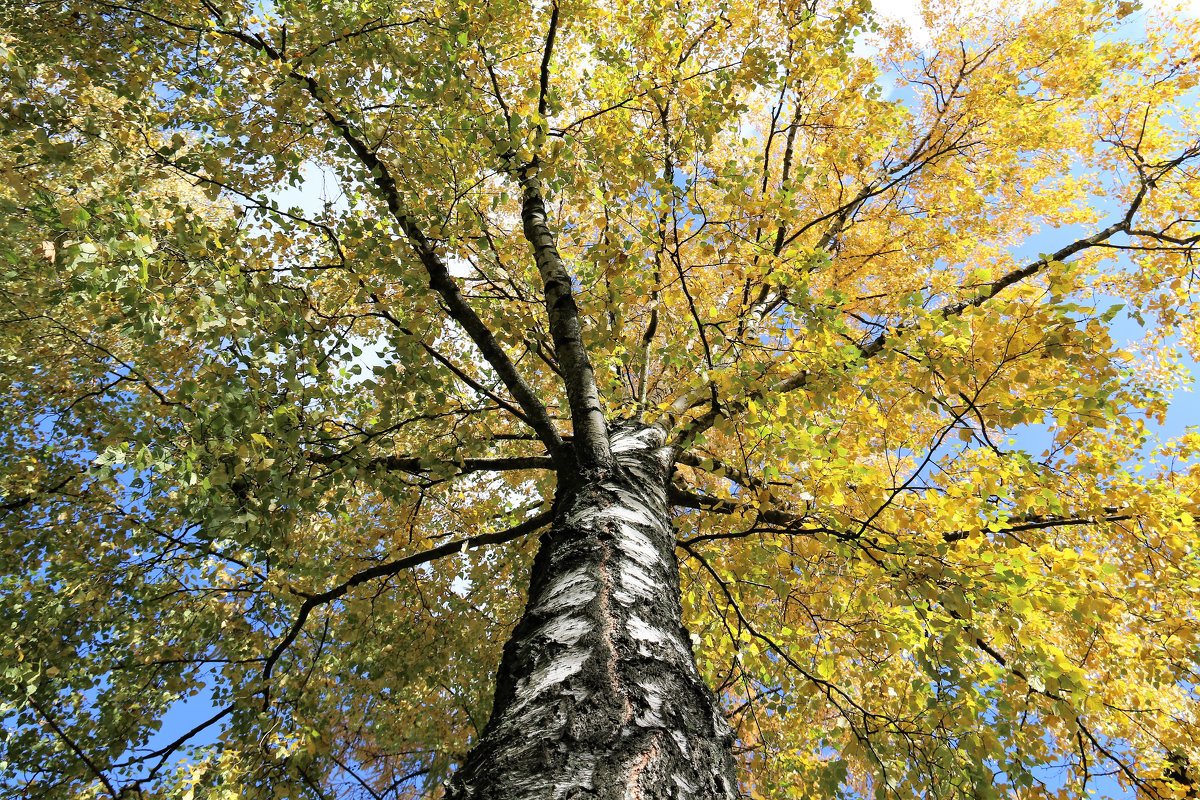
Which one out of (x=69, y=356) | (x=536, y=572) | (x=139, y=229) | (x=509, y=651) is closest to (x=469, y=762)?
(x=509, y=651)

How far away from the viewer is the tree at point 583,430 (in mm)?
2404

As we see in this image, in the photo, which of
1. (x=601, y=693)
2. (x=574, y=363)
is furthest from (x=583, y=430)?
(x=601, y=693)

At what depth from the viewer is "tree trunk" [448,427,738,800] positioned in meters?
1.29

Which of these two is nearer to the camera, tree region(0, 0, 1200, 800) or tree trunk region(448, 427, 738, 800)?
tree trunk region(448, 427, 738, 800)

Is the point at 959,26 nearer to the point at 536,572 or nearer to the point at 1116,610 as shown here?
the point at 1116,610

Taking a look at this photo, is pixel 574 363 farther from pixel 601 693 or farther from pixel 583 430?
pixel 601 693

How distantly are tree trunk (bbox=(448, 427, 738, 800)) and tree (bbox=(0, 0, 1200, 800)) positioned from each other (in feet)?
0.04

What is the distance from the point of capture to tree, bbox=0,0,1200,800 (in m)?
2.40

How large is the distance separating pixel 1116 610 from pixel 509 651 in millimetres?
4333

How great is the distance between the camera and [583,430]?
3.04 meters

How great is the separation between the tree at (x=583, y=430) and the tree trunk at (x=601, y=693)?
0.01 metres

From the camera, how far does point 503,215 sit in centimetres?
915

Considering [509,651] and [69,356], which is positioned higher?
[69,356]

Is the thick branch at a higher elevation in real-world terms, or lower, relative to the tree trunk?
higher
